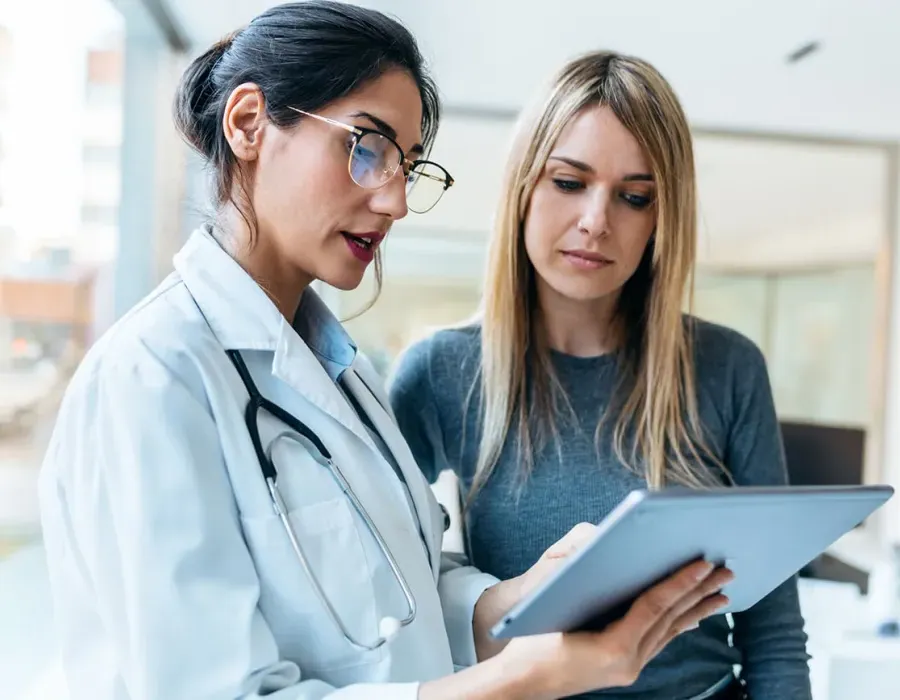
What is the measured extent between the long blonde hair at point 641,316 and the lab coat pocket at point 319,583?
412 mm

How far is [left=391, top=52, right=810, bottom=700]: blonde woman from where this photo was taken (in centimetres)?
110

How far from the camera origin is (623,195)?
3.73ft

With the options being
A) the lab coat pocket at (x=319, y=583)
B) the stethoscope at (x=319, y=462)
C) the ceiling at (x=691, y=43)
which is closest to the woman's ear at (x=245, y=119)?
the stethoscope at (x=319, y=462)

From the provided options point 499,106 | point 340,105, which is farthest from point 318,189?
point 499,106

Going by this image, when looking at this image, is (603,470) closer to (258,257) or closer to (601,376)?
(601,376)

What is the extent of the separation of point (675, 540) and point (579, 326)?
647 mm

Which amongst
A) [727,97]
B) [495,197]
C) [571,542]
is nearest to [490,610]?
[571,542]

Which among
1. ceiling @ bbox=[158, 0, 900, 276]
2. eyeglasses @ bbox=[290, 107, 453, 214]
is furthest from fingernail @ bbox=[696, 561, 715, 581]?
ceiling @ bbox=[158, 0, 900, 276]

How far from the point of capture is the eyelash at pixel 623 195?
113cm

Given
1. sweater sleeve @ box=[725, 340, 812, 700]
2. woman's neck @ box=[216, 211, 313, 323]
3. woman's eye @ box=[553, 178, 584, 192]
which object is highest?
woman's eye @ box=[553, 178, 584, 192]

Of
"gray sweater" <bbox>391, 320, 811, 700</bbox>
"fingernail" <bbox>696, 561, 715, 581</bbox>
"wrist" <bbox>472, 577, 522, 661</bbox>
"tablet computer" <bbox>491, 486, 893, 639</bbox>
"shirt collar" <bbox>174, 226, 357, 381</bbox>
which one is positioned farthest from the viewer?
"gray sweater" <bbox>391, 320, 811, 700</bbox>

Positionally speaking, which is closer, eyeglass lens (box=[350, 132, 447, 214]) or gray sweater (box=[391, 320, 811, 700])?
eyeglass lens (box=[350, 132, 447, 214])

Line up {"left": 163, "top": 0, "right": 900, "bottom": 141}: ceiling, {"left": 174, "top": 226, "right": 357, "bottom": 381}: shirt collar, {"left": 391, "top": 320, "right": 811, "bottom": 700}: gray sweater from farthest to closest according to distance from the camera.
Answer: {"left": 163, "top": 0, "right": 900, "bottom": 141}: ceiling < {"left": 391, "top": 320, "right": 811, "bottom": 700}: gray sweater < {"left": 174, "top": 226, "right": 357, "bottom": 381}: shirt collar

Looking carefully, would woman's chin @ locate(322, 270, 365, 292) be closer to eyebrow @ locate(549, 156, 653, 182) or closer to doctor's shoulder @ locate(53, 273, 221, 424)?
doctor's shoulder @ locate(53, 273, 221, 424)
